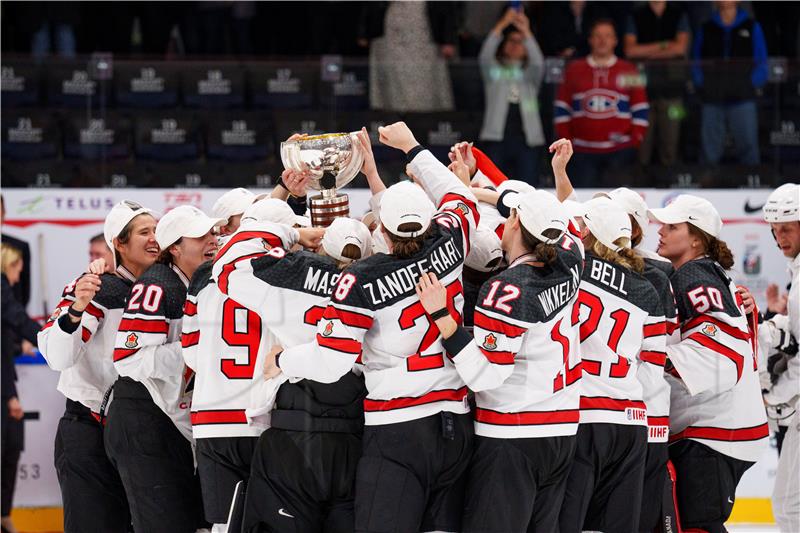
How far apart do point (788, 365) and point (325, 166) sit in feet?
7.63

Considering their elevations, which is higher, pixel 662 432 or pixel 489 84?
pixel 489 84

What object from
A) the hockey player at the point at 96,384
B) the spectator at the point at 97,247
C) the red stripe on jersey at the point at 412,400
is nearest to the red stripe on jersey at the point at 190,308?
the hockey player at the point at 96,384

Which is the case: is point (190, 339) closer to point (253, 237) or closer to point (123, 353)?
point (123, 353)

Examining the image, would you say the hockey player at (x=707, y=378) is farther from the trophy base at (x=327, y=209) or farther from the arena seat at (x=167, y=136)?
Result: the arena seat at (x=167, y=136)

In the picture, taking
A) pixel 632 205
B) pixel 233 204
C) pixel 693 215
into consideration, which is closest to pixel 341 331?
pixel 233 204

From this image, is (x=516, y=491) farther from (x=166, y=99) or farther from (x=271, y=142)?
(x=166, y=99)

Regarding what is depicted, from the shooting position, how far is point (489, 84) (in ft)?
24.9

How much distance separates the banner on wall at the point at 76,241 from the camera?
6.88m

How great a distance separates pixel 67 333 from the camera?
15.0 feet

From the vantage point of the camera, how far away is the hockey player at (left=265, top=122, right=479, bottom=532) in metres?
3.84

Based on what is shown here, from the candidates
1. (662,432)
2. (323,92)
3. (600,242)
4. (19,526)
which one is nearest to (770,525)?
(662,432)

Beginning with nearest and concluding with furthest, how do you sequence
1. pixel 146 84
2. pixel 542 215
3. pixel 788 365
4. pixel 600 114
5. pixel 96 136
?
pixel 542 215, pixel 788 365, pixel 96 136, pixel 600 114, pixel 146 84

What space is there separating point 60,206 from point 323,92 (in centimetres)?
187

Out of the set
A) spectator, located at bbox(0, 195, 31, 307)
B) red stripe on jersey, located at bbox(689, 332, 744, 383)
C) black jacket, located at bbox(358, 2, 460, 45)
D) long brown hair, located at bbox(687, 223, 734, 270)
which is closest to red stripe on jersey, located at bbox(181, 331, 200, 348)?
red stripe on jersey, located at bbox(689, 332, 744, 383)
